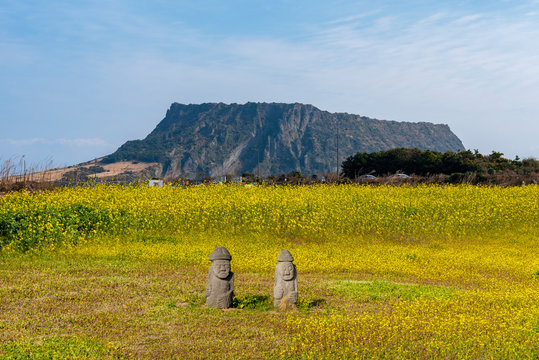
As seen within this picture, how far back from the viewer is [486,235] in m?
20.2

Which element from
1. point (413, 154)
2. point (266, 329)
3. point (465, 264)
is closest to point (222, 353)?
point (266, 329)

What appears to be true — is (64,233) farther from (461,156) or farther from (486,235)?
(461,156)

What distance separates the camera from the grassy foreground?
7793mm

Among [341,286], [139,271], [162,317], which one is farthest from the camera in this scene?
[139,271]

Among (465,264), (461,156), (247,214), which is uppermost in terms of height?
(461,156)

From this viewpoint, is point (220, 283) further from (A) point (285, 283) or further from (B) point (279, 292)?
(A) point (285, 283)

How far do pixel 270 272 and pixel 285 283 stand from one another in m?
4.09

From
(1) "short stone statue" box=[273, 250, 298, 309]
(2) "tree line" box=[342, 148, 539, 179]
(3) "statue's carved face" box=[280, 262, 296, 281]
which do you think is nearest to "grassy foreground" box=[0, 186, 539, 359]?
(1) "short stone statue" box=[273, 250, 298, 309]

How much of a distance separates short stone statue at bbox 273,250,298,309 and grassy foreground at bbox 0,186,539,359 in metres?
0.28

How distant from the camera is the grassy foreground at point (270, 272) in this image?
7.79 m

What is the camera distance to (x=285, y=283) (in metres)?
9.59

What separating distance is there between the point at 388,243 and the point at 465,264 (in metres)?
3.69

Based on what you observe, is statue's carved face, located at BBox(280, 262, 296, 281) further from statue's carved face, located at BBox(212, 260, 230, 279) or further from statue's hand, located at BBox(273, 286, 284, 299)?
statue's carved face, located at BBox(212, 260, 230, 279)

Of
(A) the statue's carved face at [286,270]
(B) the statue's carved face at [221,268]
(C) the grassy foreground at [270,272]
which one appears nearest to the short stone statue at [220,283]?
(B) the statue's carved face at [221,268]
